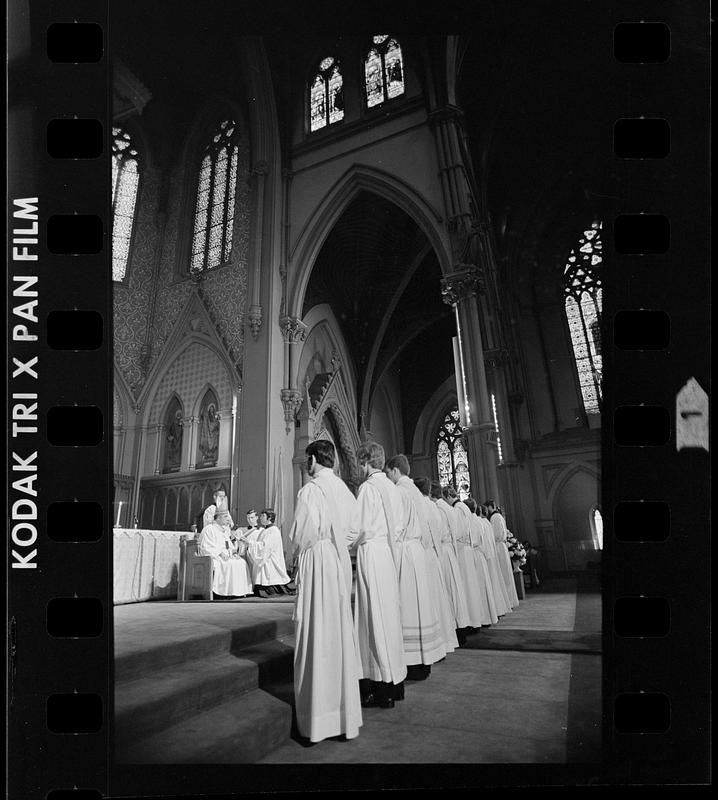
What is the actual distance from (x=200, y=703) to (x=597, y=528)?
7.42 feet

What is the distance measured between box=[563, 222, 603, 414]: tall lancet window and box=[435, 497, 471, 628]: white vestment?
82.1 inches

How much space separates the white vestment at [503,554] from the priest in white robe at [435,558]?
2.98m

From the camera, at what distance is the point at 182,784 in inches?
93.4

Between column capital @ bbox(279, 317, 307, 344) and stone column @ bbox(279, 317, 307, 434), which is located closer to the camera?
column capital @ bbox(279, 317, 307, 344)

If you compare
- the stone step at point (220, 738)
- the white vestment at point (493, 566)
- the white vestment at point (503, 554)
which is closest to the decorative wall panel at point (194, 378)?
the stone step at point (220, 738)

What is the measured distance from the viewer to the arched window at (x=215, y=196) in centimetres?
518

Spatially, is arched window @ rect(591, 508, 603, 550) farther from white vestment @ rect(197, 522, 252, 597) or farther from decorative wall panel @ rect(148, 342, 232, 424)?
white vestment @ rect(197, 522, 252, 597)

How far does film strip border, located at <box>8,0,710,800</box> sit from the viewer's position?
7.90 ft

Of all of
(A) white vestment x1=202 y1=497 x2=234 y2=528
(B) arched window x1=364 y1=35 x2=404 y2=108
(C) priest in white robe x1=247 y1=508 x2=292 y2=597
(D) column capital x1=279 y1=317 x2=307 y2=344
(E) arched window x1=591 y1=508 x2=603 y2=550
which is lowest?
(C) priest in white robe x1=247 y1=508 x2=292 y2=597

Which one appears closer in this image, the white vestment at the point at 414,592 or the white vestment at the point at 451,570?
the white vestment at the point at 414,592

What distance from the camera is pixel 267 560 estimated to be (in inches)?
373

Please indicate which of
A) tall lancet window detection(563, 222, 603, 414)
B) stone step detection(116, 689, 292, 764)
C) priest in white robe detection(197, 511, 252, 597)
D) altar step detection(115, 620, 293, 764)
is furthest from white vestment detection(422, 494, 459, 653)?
priest in white robe detection(197, 511, 252, 597)

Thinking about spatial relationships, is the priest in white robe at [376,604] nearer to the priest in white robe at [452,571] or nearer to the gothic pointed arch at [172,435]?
the priest in white robe at [452,571]

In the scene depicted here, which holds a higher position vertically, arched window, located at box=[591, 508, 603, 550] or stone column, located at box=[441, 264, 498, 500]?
stone column, located at box=[441, 264, 498, 500]
